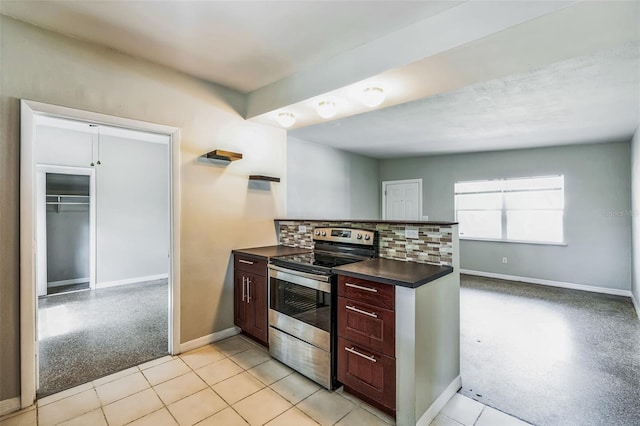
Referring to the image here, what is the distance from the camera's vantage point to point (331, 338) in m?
2.07

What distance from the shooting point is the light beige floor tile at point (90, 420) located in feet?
5.88

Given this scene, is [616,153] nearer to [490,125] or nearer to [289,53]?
[490,125]

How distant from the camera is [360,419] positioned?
6.04 feet

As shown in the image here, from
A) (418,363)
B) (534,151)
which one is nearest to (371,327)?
(418,363)

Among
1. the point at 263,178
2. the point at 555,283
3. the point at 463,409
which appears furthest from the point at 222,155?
the point at 555,283

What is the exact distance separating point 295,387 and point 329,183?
13.4 ft

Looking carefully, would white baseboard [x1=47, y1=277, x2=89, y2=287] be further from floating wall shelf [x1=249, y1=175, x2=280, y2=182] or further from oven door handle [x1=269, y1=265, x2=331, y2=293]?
oven door handle [x1=269, y1=265, x2=331, y2=293]

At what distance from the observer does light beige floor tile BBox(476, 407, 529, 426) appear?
1.81 metres

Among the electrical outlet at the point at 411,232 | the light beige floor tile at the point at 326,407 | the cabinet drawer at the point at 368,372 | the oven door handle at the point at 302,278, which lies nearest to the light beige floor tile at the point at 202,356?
the oven door handle at the point at 302,278

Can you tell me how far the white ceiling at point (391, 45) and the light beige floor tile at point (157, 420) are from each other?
261 cm

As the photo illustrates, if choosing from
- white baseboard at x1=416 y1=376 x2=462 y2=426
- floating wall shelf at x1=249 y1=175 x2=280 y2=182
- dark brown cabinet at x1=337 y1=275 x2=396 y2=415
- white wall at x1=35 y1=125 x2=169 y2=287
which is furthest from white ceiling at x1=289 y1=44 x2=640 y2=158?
white wall at x1=35 y1=125 x2=169 y2=287

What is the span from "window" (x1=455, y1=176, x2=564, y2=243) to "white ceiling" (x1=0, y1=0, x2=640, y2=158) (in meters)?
2.18

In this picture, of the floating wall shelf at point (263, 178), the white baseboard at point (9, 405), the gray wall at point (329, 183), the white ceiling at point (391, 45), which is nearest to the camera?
the white ceiling at point (391, 45)

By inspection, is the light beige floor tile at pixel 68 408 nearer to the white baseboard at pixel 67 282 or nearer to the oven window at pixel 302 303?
the oven window at pixel 302 303
